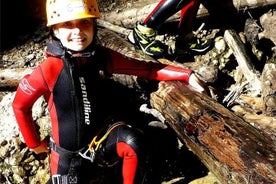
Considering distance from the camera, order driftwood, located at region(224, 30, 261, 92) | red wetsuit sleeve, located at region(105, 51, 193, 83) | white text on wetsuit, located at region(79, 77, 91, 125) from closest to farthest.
Result: white text on wetsuit, located at region(79, 77, 91, 125)
red wetsuit sleeve, located at region(105, 51, 193, 83)
driftwood, located at region(224, 30, 261, 92)

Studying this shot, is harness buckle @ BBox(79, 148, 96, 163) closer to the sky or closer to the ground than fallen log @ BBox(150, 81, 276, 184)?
closer to the ground

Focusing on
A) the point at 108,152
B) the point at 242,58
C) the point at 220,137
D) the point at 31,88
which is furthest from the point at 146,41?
the point at 220,137

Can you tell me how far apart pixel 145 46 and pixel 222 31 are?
1.30 m

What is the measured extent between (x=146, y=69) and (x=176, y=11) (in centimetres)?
137

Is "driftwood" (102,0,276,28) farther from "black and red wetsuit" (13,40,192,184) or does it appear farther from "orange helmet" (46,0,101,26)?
"orange helmet" (46,0,101,26)

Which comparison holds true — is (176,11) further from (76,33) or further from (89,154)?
(89,154)

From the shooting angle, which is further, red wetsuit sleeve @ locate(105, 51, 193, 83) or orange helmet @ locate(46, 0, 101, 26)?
red wetsuit sleeve @ locate(105, 51, 193, 83)

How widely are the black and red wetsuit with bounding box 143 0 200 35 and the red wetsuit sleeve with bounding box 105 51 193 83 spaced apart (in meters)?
1.17

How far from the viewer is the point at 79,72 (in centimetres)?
338

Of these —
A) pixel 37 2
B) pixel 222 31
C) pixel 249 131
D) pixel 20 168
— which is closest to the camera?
pixel 249 131

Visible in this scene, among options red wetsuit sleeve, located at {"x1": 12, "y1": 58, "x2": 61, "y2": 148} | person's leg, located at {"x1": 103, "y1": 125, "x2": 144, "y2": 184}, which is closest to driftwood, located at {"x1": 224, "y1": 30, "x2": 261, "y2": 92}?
person's leg, located at {"x1": 103, "y1": 125, "x2": 144, "y2": 184}

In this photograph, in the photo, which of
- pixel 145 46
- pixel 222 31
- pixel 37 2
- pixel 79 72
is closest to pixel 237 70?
pixel 222 31

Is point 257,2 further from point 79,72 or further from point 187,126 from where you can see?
point 79,72

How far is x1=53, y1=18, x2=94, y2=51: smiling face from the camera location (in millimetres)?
3174
